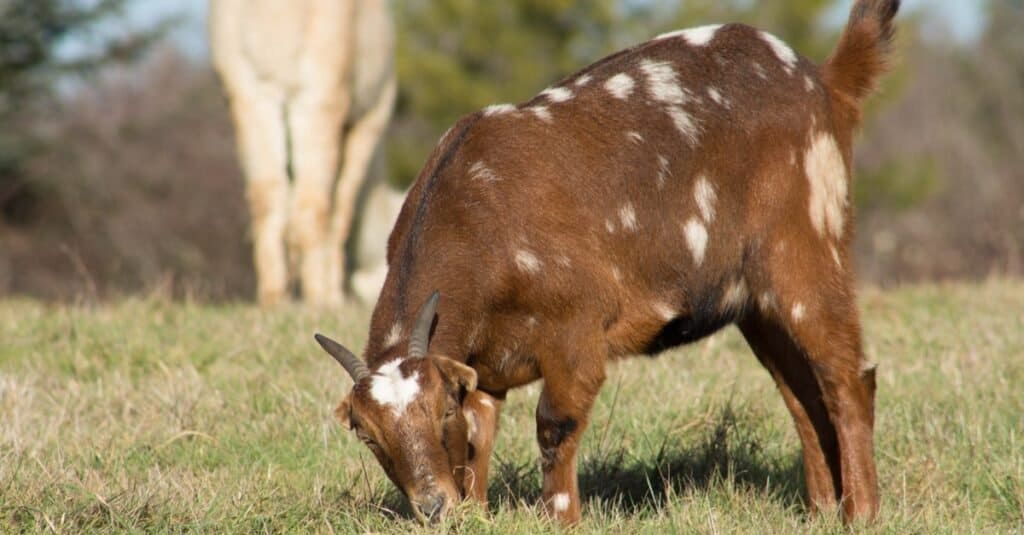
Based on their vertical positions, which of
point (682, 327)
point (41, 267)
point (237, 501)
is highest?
point (682, 327)

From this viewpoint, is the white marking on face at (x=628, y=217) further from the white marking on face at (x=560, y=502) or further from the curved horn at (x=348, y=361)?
the curved horn at (x=348, y=361)

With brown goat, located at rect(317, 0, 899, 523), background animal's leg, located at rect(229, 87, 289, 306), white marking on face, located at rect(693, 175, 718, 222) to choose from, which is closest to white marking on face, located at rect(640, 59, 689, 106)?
brown goat, located at rect(317, 0, 899, 523)

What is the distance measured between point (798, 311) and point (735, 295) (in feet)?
0.82

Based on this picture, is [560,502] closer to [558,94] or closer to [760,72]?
[558,94]

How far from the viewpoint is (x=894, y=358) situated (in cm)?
772

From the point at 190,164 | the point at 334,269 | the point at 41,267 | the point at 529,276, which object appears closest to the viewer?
the point at 529,276

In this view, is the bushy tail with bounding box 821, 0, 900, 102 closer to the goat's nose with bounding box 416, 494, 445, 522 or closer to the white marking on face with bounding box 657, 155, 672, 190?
the white marking on face with bounding box 657, 155, 672, 190

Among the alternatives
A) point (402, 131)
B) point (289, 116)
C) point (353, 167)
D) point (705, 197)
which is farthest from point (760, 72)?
point (402, 131)

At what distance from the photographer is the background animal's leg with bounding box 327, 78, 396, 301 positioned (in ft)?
40.9

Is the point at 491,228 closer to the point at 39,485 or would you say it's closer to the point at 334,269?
the point at 39,485

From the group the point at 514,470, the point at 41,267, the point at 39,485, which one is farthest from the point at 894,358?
the point at 41,267

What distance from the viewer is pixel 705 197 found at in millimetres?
5227

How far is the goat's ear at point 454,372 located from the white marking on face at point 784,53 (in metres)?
1.96

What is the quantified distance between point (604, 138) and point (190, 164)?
24.4 meters
